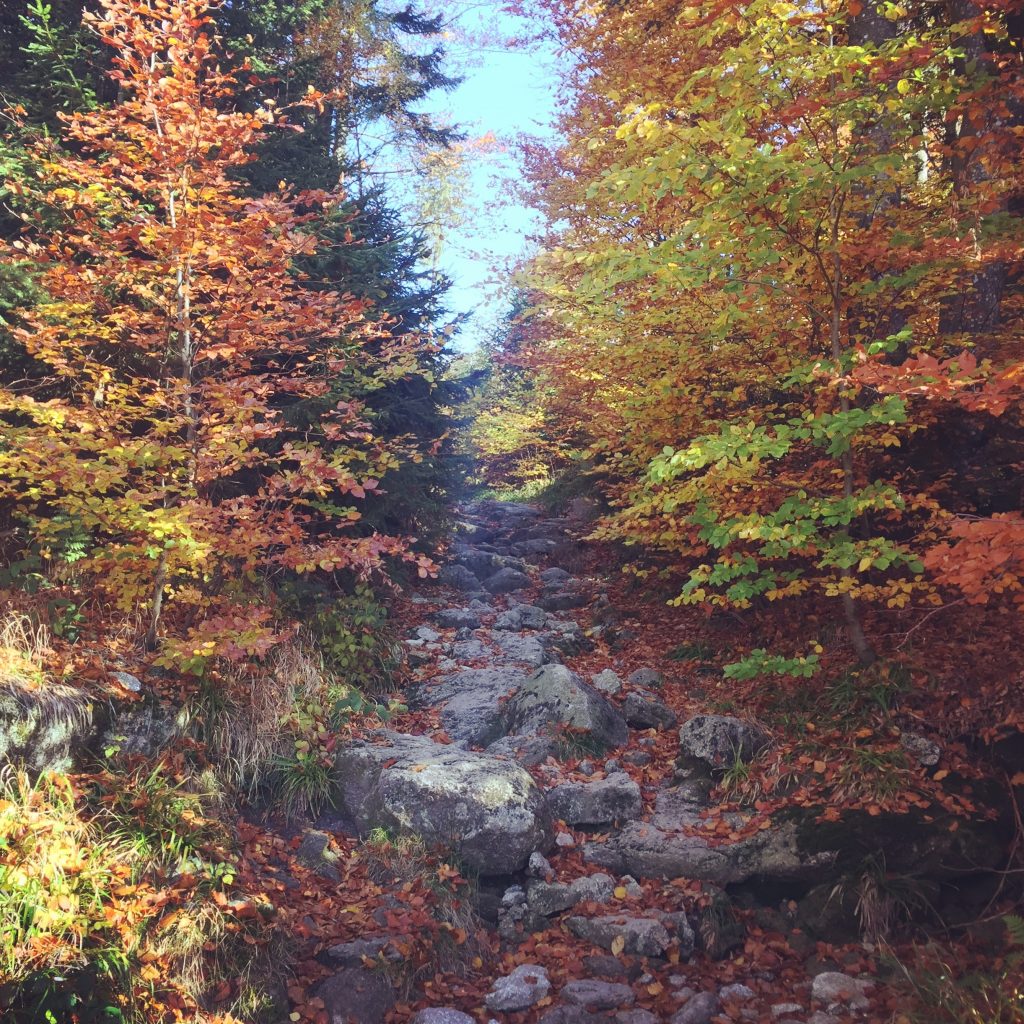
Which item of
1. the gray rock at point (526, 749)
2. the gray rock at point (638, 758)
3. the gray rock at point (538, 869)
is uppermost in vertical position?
the gray rock at point (526, 749)

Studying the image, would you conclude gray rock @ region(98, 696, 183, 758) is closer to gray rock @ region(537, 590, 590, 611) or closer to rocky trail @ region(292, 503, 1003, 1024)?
rocky trail @ region(292, 503, 1003, 1024)

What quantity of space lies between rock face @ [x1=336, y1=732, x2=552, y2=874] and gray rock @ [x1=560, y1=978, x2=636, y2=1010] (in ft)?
3.83

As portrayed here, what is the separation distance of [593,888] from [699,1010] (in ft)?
3.95

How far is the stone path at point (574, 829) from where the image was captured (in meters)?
4.55

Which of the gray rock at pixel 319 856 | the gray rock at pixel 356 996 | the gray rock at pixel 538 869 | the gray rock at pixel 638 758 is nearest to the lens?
the gray rock at pixel 356 996

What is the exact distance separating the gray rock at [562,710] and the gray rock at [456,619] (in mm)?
2644

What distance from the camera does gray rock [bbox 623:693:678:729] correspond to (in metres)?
7.72

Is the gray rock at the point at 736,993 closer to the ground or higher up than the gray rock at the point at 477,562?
closer to the ground

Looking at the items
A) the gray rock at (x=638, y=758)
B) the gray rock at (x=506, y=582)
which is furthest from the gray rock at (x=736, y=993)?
the gray rock at (x=506, y=582)

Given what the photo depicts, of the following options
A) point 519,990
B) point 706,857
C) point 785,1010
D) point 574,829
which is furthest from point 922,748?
point 519,990

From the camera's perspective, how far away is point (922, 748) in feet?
18.7

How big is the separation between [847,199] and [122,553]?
271 inches

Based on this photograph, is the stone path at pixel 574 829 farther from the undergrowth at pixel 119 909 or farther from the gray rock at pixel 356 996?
the undergrowth at pixel 119 909

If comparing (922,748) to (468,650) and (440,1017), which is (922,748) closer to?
(440,1017)
